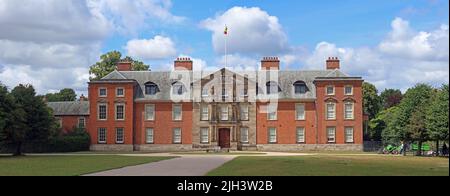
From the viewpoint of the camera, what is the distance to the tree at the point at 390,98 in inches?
3767

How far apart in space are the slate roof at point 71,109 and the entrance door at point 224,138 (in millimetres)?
18323

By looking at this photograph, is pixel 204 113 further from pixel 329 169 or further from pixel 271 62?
pixel 329 169

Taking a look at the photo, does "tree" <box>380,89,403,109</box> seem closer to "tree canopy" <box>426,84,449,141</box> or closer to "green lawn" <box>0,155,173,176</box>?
"tree canopy" <box>426,84,449,141</box>

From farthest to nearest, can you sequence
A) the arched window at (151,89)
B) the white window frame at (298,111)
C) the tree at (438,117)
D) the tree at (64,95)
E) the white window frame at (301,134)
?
the tree at (64,95) < the arched window at (151,89) < the white window frame at (298,111) < the white window frame at (301,134) < the tree at (438,117)

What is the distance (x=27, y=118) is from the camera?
1876 inches

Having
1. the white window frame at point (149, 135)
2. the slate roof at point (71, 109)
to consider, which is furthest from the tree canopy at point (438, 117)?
the slate roof at point (71, 109)

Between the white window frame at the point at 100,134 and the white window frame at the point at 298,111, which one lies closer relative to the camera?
the white window frame at the point at 298,111

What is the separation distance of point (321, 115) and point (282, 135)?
471 centimetres

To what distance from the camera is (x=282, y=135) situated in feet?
209

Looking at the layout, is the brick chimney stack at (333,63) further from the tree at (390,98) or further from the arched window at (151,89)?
the tree at (390,98)

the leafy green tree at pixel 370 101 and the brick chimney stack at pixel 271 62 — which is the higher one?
the brick chimney stack at pixel 271 62

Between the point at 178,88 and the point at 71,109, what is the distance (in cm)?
1623

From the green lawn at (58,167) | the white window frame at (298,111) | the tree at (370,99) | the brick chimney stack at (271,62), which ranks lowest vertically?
the green lawn at (58,167)

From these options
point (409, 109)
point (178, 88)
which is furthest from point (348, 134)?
point (178, 88)
